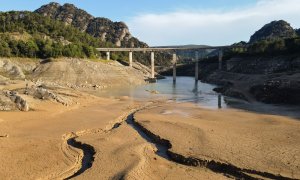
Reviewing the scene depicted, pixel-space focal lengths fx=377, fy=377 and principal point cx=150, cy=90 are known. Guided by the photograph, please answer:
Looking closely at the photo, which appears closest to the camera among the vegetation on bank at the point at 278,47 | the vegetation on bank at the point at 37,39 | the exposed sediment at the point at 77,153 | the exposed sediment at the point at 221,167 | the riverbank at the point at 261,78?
the exposed sediment at the point at 221,167

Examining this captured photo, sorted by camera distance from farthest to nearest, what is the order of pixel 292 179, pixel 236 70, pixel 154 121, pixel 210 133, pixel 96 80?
1. pixel 236 70
2. pixel 96 80
3. pixel 154 121
4. pixel 210 133
5. pixel 292 179

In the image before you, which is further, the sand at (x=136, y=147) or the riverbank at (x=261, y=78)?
the riverbank at (x=261, y=78)

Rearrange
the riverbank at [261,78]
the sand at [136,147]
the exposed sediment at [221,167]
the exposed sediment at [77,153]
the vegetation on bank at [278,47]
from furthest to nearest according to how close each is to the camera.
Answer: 1. the vegetation on bank at [278,47]
2. the riverbank at [261,78]
3. the exposed sediment at [77,153]
4. the sand at [136,147]
5. the exposed sediment at [221,167]

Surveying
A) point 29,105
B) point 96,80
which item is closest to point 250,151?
point 29,105

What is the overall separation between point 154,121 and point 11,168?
17048mm

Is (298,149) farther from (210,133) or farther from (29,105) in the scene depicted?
(29,105)

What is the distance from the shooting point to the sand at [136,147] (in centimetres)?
2000

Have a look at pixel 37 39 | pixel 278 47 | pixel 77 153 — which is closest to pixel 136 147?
pixel 77 153

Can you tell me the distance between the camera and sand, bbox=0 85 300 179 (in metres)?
20.0

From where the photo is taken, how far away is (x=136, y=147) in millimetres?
24906

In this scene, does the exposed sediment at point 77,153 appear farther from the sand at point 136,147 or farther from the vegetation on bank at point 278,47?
the vegetation on bank at point 278,47

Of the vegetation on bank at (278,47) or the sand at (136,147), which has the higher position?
the vegetation on bank at (278,47)

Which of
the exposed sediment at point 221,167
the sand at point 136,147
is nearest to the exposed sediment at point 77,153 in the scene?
the sand at point 136,147

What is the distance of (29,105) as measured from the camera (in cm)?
3847
